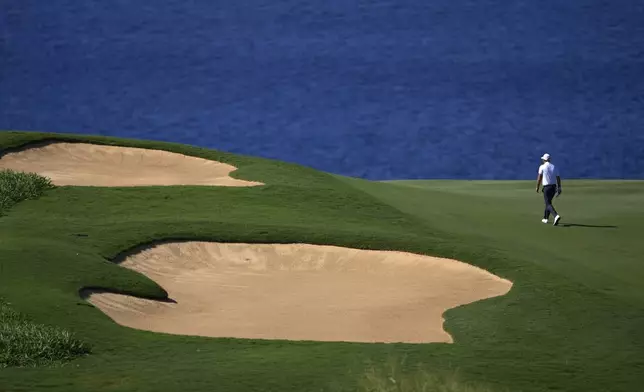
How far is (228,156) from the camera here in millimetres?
20859

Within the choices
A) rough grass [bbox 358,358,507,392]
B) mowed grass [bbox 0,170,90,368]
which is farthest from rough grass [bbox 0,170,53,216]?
rough grass [bbox 358,358,507,392]

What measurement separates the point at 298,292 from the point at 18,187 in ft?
20.4

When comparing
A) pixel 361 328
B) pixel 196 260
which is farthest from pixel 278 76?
pixel 361 328

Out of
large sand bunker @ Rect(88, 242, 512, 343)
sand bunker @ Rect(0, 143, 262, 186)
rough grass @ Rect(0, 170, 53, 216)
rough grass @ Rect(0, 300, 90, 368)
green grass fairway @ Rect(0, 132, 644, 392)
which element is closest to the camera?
green grass fairway @ Rect(0, 132, 644, 392)

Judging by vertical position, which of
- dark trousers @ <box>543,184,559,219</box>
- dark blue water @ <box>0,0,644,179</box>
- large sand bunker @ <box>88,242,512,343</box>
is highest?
dark blue water @ <box>0,0,644,179</box>

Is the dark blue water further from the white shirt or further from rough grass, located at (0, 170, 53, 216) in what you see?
rough grass, located at (0, 170, 53, 216)

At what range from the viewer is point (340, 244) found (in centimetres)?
1377

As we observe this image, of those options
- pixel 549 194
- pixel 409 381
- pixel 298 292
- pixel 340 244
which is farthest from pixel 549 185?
pixel 409 381

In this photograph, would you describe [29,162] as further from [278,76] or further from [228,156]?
[278,76]

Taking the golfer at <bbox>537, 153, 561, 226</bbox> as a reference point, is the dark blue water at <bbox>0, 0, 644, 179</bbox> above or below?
above

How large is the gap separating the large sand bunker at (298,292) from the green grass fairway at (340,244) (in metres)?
0.29

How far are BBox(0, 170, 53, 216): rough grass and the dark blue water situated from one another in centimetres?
1447

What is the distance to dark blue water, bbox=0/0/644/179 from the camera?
3109 cm

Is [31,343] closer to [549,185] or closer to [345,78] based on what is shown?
[549,185]
